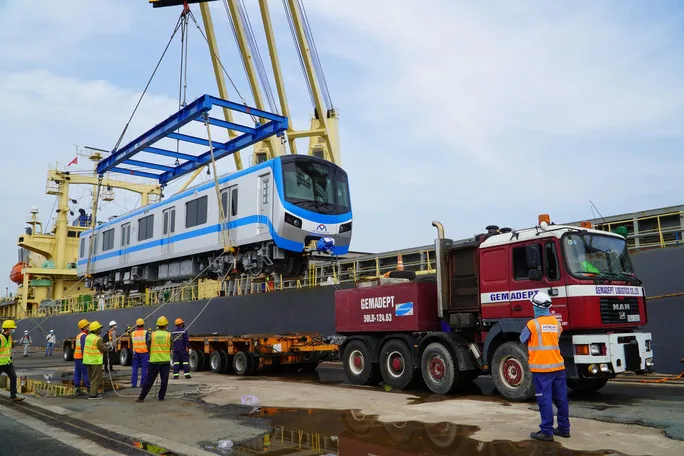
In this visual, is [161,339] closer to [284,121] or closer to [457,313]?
[457,313]

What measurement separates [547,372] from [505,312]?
2.96 meters

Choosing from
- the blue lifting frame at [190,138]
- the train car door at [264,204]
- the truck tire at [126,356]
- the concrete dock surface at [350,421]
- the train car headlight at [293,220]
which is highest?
the blue lifting frame at [190,138]

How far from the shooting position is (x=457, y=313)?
9602 mm

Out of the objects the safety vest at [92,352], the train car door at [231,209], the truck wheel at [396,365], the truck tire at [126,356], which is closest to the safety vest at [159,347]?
the safety vest at [92,352]

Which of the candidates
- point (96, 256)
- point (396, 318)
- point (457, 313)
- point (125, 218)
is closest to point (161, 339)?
point (396, 318)

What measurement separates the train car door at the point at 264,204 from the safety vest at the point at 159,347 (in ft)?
13.4

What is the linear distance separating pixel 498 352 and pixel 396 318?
2.34 m

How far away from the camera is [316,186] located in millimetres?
13195

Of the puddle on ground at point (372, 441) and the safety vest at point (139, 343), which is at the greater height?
the safety vest at point (139, 343)

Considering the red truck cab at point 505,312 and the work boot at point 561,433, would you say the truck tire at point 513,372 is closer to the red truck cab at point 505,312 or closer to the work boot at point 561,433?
the red truck cab at point 505,312

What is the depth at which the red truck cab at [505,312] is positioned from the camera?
25.5ft

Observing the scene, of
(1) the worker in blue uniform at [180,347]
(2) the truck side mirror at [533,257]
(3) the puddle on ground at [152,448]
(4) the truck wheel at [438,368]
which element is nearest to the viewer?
(3) the puddle on ground at [152,448]

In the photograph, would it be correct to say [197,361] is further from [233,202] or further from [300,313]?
[233,202]

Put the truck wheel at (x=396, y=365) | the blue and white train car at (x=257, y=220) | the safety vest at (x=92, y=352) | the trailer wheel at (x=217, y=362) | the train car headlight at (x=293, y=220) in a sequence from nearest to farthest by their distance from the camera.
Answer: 1. the safety vest at (x=92, y=352)
2. the truck wheel at (x=396, y=365)
3. the train car headlight at (x=293, y=220)
4. the blue and white train car at (x=257, y=220)
5. the trailer wheel at (x=217, y=362)
